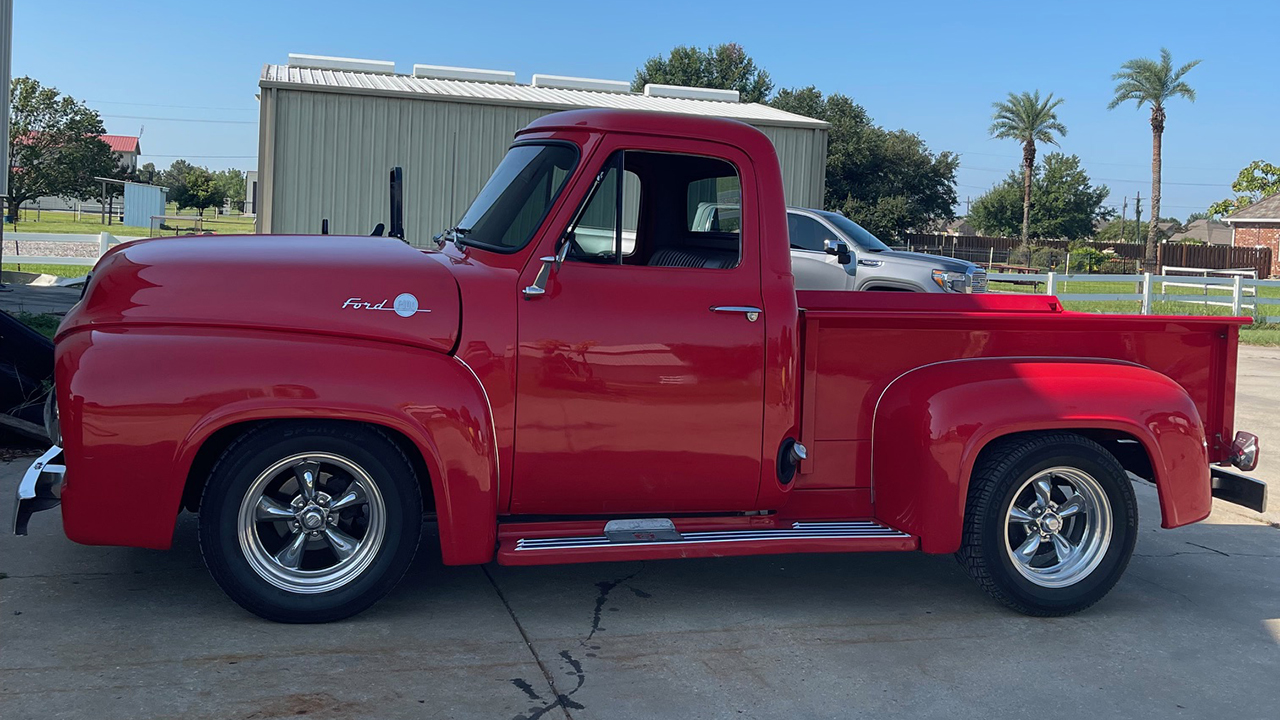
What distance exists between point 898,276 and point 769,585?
850 centimetres

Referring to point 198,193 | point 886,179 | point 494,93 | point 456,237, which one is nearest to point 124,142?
point 198,193

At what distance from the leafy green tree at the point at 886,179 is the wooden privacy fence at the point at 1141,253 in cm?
141

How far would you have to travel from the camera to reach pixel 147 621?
4.43 m

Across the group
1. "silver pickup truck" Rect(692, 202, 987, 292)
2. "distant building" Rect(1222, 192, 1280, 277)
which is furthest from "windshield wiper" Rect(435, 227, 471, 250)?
"distant building" Rect(1222, 192, 1280, 277)

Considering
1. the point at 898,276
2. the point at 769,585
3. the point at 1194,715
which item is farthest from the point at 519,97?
the point at 1194,715

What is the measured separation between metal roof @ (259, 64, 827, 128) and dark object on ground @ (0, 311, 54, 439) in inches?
516

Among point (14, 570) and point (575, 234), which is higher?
point (575, 234)

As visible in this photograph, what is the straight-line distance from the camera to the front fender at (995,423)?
483 centimetres

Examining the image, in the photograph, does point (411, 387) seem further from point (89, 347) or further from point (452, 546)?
point (89, 347)

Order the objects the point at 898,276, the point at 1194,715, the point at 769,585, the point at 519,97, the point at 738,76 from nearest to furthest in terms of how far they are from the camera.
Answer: the point at 1194,715 < the point at 769,585 < the point at 898,276 < the point at 519,97 < the point at 738,76

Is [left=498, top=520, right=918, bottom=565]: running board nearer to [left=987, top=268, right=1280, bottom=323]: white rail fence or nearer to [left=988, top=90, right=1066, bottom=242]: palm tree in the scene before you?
[left=987, top=268, right=1280, bottom=323]: white rail fence

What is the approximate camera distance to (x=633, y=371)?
15.1ft

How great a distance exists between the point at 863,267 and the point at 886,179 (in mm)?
41577

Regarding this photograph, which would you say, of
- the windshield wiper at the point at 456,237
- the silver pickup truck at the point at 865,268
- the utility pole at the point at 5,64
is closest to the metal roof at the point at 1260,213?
the silver pickup truck at the point at 865,268
